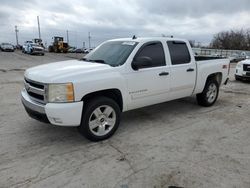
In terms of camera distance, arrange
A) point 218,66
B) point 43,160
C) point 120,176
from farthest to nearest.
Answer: point 218,66, point 43,160, point 120,176

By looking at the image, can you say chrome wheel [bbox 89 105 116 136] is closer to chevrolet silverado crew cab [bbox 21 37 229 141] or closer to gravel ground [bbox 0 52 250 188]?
chevrolet silverado crew cab [bbox 21 37 229 141]

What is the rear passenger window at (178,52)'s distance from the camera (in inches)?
207

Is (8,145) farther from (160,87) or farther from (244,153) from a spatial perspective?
(244,153)

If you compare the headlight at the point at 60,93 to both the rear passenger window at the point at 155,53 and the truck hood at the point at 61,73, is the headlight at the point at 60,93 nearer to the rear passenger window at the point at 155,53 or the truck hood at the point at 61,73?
the truck hood at the point at 61,73

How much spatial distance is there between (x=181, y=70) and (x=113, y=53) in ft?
5.46

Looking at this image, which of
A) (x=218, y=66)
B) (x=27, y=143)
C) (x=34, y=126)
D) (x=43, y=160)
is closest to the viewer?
(x=43, y=160)

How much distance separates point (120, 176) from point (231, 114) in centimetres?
397

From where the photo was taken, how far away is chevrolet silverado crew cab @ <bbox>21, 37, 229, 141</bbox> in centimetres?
368

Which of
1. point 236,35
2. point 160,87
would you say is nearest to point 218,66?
point 160,87

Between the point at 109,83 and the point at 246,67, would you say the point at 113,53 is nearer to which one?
the point at 109,83

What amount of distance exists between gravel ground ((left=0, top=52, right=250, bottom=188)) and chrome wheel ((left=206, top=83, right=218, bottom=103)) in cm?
90

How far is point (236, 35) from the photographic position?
211 feet

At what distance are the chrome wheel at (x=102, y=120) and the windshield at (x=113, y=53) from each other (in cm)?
87

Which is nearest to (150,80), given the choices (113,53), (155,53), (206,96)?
(155,53)
